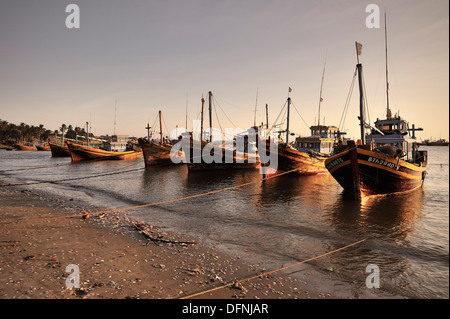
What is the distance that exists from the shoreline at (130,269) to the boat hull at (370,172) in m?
10.7

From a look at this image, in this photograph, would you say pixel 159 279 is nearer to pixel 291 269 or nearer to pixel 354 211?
pixel 291 269

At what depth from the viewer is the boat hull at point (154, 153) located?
4016cm

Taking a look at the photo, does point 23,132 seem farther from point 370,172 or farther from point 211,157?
point 370,172

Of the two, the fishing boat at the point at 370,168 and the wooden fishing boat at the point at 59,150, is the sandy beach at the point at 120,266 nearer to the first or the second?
the fishing boat at the point at 370,168

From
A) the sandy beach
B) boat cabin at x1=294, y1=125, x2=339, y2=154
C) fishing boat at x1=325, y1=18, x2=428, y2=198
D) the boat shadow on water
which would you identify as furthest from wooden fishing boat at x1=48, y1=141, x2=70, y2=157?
the boat shadow on water

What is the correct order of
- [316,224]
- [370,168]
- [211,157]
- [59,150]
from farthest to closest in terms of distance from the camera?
1. [59,150]
2. [211,157]
3. [370,168]
4. [316,224]

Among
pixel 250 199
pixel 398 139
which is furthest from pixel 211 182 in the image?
pixel 398 139

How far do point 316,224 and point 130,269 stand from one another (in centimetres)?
899

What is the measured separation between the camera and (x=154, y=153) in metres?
41.0

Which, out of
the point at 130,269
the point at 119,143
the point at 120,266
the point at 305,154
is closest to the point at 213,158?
the point at 305,154

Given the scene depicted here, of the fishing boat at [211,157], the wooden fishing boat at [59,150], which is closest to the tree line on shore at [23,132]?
the wooden fishing boat at [59,150]

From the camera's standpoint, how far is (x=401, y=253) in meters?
8.71
